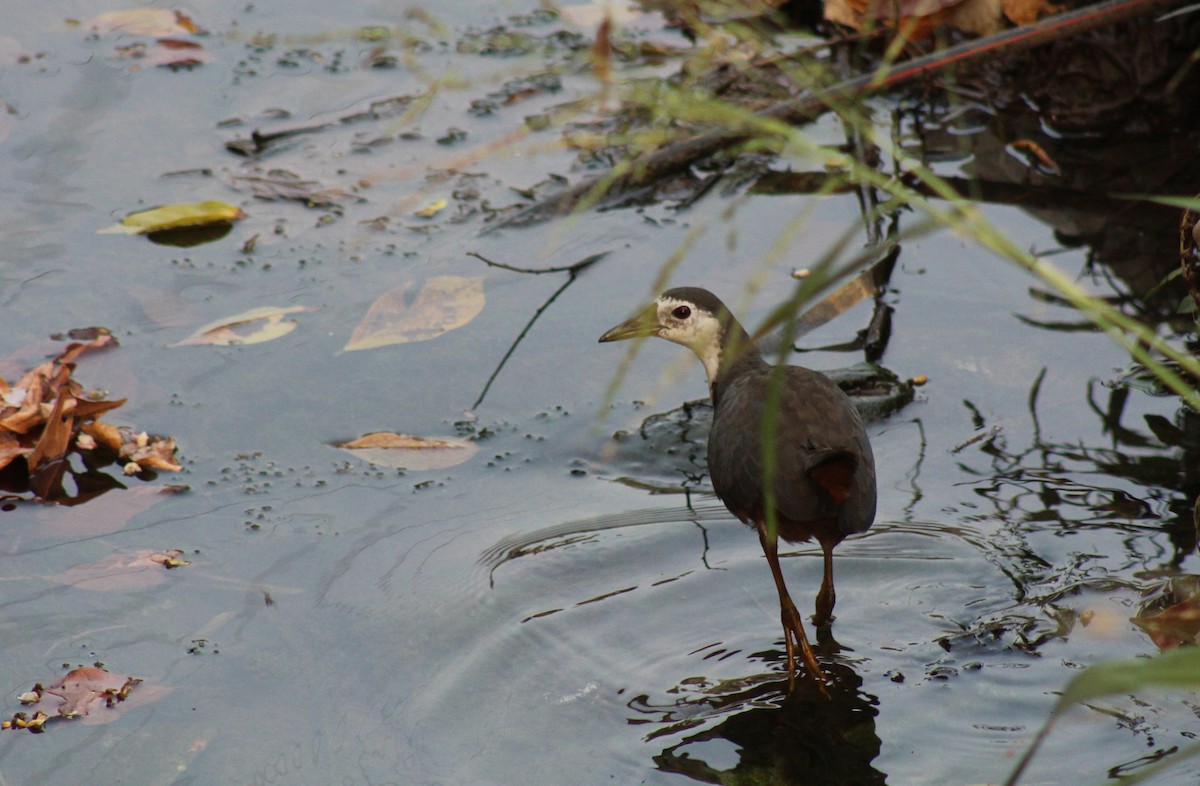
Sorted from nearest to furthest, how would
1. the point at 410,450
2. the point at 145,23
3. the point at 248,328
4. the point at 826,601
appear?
the point at 826,601 < the point at 410,450 < the point at 248,328 < the point at 145,23

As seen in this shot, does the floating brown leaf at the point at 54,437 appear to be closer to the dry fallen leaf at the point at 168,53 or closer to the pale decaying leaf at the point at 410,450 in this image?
the pale decaying leaf at the point at 410,450

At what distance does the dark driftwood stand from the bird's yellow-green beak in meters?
0.68

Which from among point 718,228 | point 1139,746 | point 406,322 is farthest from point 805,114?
point 1139,746

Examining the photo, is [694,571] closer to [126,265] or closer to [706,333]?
[706,333]

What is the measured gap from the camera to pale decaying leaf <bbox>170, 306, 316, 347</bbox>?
4.34 meters

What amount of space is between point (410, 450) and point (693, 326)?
0.99 m

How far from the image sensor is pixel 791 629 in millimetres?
3164

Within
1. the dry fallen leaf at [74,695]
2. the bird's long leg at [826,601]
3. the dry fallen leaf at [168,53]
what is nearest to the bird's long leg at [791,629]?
the bird's long leg at [826,601]

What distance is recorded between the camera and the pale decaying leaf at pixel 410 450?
3.85 m

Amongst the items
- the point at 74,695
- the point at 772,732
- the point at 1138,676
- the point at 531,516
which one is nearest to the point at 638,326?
the point at 531,516

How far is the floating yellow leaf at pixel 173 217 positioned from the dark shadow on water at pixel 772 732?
300cm

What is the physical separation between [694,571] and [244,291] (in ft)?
7.21

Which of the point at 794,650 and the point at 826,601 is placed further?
the point at 826,601

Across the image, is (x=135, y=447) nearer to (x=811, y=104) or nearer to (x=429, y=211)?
(x=429, y=211)
